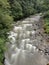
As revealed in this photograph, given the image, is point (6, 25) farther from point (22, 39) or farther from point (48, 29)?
point (48, 29)

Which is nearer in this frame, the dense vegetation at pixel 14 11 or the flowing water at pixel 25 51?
the dense vegetation at pixel 14 11

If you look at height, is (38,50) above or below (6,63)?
below

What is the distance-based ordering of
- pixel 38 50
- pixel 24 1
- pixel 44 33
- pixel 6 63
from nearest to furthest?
pixel 6 63
pixel 38 50
pixel 44 33
pixel 24 1

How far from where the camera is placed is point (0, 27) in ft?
46.5

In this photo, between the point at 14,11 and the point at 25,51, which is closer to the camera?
the point at 25,51

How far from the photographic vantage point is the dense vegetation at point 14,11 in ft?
45.9

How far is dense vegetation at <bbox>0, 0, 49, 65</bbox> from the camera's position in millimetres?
14004

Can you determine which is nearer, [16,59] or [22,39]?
[16,59]

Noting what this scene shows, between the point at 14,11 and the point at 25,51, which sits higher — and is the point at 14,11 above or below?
below

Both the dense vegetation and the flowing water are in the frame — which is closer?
the dense vegetation

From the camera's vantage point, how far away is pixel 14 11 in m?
33.8

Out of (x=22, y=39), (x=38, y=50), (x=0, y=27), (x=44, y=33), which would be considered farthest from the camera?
(x=44, y=33)

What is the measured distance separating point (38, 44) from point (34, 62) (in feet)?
15.4

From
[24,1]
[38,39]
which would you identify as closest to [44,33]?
[38,39]
